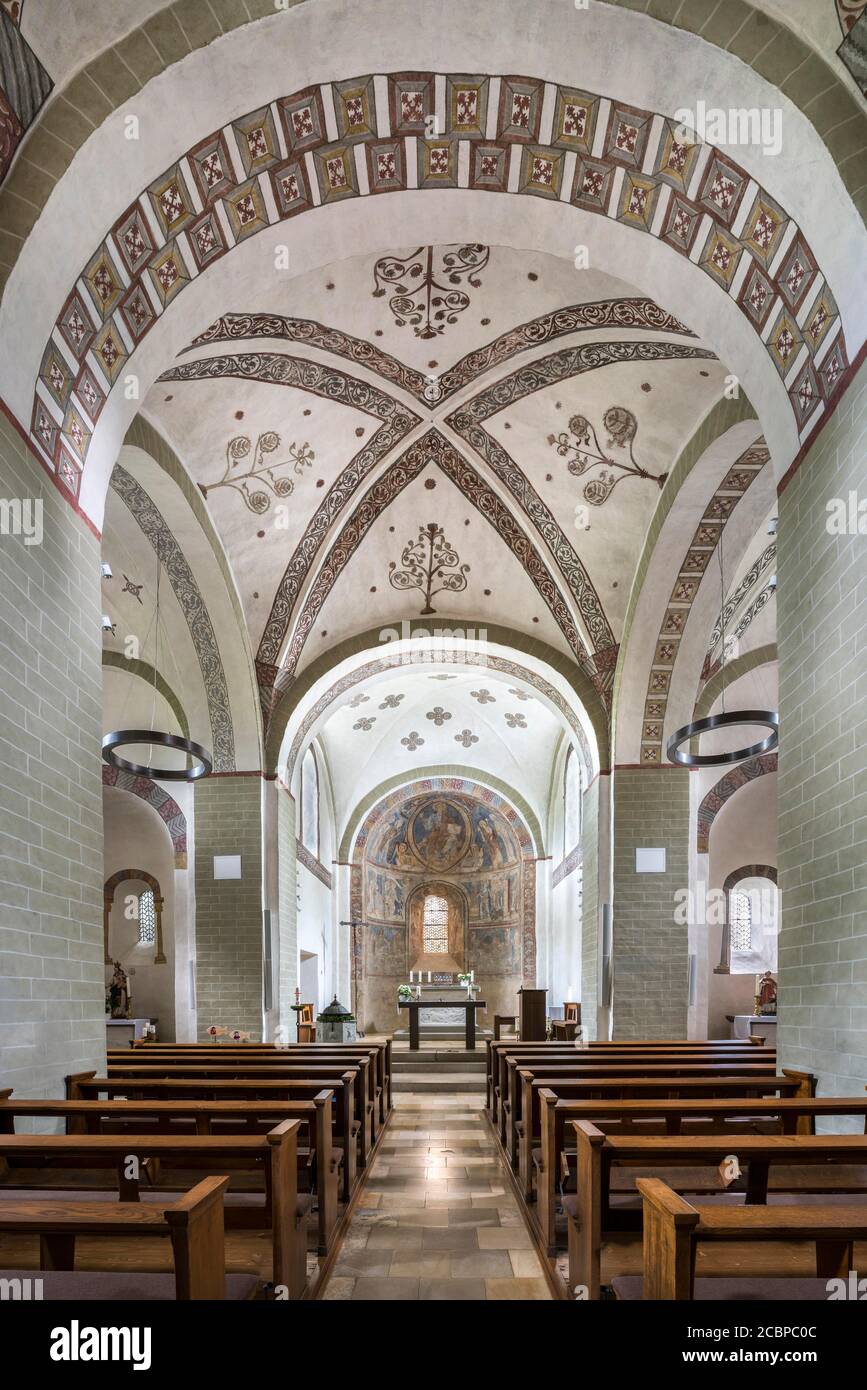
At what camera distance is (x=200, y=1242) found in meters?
2.60

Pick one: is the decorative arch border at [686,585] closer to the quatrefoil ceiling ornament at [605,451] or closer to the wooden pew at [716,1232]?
the quatrefoil ceiling ornament at [605,451]

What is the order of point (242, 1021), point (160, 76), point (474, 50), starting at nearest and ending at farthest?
point (160, 76) → point (474, 50) → point (242, 1021)

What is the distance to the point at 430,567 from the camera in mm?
14156

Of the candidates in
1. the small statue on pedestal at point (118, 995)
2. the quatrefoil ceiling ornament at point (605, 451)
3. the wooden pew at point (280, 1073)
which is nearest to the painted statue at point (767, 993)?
the quatrefoil ceiling ornament at point (605, 451)

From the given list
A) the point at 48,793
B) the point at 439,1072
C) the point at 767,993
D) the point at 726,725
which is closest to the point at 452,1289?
the point at 48,793

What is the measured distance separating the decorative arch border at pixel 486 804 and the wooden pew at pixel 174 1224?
68.2ft

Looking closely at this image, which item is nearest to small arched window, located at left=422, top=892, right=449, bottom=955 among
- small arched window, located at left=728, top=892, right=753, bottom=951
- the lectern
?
small arched window, located at left=728, top=892, right=753, bottom=951

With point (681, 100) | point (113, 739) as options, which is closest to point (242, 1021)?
point (113, 739)

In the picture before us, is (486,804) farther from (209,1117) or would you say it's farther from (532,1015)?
(209,1117)

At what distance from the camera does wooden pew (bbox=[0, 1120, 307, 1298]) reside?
3.30m

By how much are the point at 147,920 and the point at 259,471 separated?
8479mm

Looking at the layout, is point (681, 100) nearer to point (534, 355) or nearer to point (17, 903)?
point (534, 355)

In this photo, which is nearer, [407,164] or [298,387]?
[407,164]
